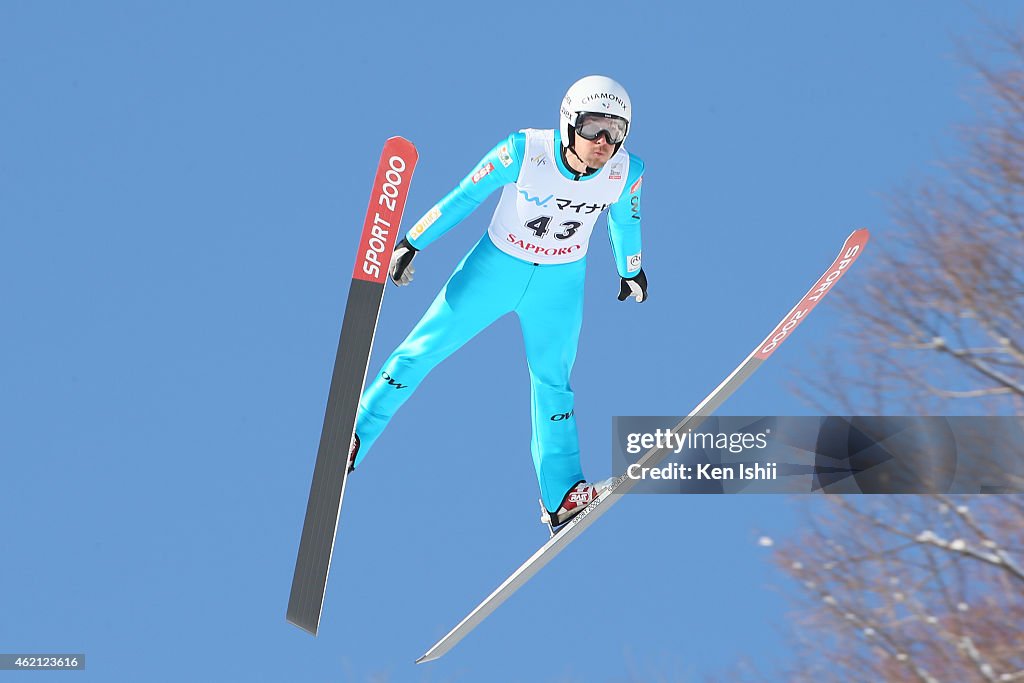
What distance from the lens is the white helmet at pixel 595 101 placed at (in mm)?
5438

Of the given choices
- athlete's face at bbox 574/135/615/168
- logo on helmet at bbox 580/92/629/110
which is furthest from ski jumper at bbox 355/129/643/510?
logo on helmet at bbox 580/92/629/110

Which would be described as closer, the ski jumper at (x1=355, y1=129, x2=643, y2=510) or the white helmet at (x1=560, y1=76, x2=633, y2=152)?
the white helmet at (x1=560, y1=76, x2=633, y2=152)

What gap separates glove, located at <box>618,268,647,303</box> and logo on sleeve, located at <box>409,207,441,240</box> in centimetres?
97

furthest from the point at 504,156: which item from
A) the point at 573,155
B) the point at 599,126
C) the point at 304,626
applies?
the point at 304,626

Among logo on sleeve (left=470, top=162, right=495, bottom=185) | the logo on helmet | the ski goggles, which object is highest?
the logo on helmet

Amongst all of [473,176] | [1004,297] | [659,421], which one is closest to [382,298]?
[473,176]

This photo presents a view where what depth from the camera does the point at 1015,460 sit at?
310 inches

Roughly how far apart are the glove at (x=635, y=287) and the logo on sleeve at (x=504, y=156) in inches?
35.6

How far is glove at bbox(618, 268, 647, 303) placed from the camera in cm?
620

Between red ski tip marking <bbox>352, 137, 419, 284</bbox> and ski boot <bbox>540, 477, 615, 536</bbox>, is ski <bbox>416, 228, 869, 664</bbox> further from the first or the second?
red ski tip marking <bbox>352, 137, 419, 284</bbox>

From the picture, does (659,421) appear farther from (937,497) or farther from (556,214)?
(937,497)

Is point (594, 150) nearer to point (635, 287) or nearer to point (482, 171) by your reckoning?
point (482, 171)

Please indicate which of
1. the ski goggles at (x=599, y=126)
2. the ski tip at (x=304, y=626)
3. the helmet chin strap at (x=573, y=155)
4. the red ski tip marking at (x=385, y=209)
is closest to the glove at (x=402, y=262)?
the red ski tip marking at (x=385, y=209)

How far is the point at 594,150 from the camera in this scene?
18.1 ft
